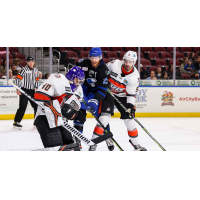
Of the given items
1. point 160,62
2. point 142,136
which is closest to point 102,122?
point 142,136

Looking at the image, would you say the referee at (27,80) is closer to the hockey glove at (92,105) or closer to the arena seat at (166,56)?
the hockey glove at (92,105)

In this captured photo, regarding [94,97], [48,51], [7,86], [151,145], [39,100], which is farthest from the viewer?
[48,51]

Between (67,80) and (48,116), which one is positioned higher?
(67,80)

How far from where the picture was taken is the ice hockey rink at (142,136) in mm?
3412

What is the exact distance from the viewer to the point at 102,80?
3.00 metres

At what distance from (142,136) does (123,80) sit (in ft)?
3.95

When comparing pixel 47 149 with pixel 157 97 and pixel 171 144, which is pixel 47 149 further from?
pixel 157 97

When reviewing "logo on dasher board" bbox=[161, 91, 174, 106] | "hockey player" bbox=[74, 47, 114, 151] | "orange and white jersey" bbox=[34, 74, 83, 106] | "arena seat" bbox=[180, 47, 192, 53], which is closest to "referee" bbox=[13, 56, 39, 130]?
"hockey player" bbox=[74, 47, 114, 151]

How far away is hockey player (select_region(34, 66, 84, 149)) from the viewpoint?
237 cm

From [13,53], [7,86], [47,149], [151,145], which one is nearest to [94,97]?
[47,149]

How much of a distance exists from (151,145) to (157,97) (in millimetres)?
2819

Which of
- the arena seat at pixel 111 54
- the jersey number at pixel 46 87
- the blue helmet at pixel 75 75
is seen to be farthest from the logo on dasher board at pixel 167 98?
the jersey number at pixel 46 87

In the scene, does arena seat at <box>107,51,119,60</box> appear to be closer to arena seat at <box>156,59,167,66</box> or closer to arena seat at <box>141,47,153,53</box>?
arena seat at <box>141,47,153,53</box>

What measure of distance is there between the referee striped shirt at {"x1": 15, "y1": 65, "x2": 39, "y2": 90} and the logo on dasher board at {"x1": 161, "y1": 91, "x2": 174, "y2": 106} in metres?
2.70
